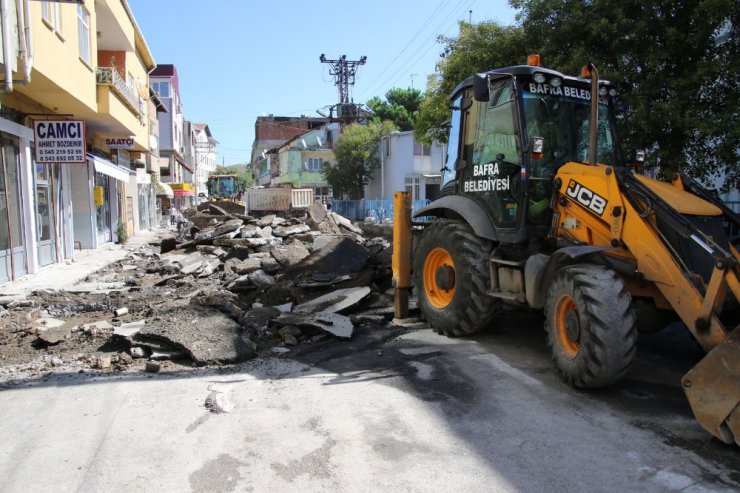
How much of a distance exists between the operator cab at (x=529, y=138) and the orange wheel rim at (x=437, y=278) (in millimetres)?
919

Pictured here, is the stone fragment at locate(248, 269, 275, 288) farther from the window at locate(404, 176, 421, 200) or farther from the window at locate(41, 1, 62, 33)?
the window at locate(404, 176, 421, 200)

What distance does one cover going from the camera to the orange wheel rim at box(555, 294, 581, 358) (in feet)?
15.4

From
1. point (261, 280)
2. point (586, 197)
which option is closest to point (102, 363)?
point (261, 280)

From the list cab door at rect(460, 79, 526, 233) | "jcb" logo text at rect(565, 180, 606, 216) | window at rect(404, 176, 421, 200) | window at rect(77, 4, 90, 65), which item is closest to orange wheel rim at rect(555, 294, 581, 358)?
"jcb" logo text at rect(565, 180, 606, 216)

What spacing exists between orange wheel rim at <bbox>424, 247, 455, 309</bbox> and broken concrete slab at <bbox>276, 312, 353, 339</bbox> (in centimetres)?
114

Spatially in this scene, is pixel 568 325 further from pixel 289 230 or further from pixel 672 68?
pixel 289 230

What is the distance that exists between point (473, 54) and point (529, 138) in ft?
27.1

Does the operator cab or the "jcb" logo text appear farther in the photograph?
the operator cab

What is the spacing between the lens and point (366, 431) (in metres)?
4.24

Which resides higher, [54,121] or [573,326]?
[54,121]

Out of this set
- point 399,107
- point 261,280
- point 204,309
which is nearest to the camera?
point 204,309

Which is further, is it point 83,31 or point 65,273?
point 83,31

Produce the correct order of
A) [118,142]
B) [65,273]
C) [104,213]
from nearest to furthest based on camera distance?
1. [65,273]
2. [118,142]
3. [104,213]

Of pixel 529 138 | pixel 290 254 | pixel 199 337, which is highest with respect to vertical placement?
pixel 529 138
